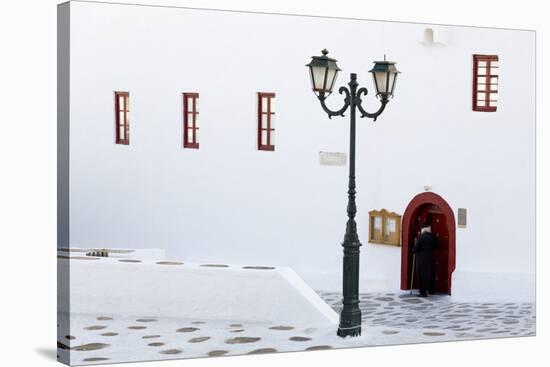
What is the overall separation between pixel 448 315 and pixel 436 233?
775 millimetres

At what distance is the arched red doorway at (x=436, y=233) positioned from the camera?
11.5 m

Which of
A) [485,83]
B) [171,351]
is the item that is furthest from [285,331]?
[485,83]

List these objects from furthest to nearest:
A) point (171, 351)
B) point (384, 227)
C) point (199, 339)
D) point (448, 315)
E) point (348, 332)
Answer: point (448, 315) < point (384, 227) < point (348, 332) < point (199, 339) < point (171, 351)

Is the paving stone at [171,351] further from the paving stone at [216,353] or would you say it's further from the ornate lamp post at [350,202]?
the ornate lamp post at [350,202]

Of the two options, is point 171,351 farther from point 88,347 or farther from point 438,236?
point 438,236

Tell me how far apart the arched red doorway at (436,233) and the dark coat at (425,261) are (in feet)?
0.18

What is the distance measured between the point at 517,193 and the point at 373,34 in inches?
83.0

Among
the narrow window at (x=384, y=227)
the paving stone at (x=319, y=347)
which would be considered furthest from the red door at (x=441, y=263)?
the paving stone at (x=319, y=347)

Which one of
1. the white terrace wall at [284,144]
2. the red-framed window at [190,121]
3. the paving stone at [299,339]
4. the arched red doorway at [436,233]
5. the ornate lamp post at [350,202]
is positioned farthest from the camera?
the arched red doorway at [436,233]

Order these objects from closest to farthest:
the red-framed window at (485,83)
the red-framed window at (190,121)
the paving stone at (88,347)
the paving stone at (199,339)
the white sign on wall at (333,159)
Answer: the paving stone at (88,347)
the paving stone at (199,339)
the red-framed window at (190,121)
the white sign on wall at (333,159)
the red-framed window at (485,83)

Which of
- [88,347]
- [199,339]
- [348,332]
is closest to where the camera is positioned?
[88,347]

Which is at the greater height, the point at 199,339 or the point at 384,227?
the point at 384,227

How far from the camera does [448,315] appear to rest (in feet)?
37.9

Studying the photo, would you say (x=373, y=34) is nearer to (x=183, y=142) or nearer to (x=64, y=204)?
(x=183, y=142)
